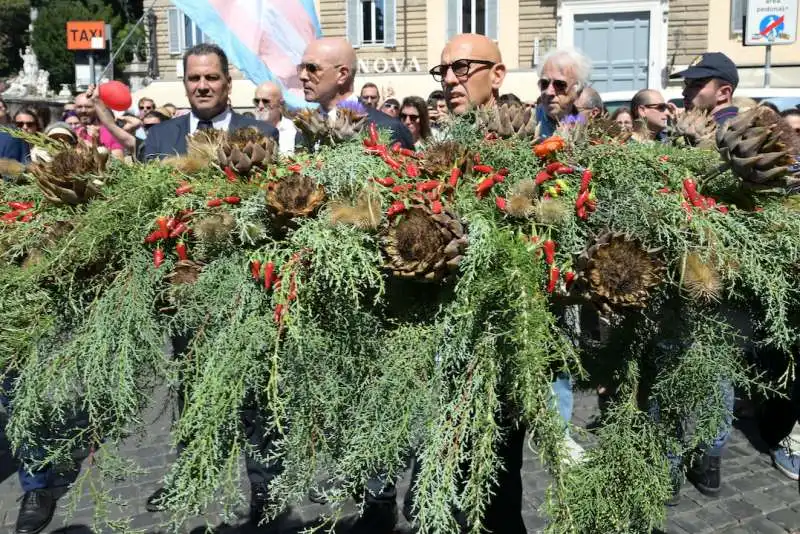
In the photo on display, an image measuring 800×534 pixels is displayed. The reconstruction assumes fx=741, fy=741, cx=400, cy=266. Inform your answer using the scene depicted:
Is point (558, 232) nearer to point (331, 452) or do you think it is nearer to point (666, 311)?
point (666, 311)

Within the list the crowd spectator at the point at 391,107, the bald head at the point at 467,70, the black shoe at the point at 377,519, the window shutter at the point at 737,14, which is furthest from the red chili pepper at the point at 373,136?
the window shutter at the point at 737,14

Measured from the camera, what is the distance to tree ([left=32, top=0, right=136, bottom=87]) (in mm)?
40188

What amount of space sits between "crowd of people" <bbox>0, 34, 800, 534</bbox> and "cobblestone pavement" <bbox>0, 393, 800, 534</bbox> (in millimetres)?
93

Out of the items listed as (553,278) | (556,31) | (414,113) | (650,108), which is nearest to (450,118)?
(553,278)

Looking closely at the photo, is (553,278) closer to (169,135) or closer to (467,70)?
(467,70)

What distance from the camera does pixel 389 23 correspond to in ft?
70.2

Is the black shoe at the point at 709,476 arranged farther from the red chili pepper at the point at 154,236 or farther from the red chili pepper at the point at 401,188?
the red chili pepper at the point at 154,236

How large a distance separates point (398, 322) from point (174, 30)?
78.0 ft

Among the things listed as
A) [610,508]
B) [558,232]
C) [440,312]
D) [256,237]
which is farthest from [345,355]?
[610,508]

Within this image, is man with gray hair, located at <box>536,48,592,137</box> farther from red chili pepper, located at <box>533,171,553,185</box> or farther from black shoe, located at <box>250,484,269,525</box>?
black shoe, located at <box>250,484,269,525</box>

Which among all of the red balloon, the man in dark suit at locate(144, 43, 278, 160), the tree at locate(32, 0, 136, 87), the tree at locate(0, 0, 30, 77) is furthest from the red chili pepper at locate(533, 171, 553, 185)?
the tree at locate(0, 0, 30, 77)

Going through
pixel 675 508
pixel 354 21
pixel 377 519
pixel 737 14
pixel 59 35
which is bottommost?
pixel 675 508

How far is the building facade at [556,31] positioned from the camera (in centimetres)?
1986

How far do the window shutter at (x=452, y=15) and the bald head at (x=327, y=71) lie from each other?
61.6 feet
